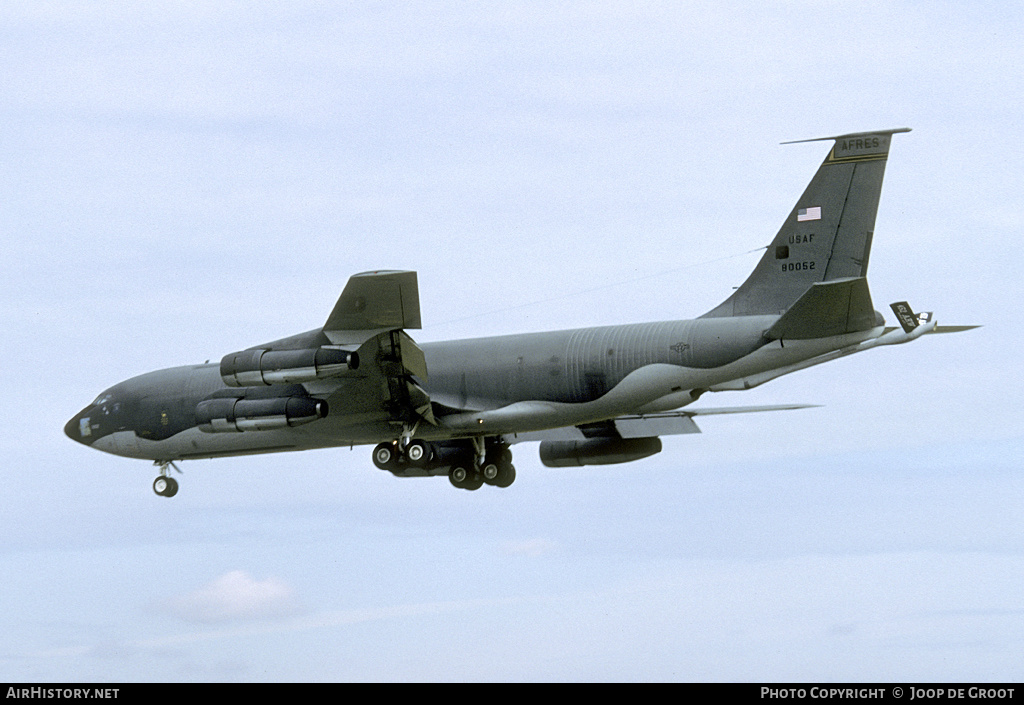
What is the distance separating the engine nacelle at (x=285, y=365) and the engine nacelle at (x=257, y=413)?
5.45 feet

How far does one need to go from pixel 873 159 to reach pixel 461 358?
9557mm

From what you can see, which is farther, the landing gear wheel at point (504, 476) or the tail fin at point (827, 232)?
the landing gear wheel at point (504, 476)

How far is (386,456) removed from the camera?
1187 inches

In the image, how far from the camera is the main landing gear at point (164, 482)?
32.7 metres

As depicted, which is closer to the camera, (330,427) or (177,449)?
(330,427)

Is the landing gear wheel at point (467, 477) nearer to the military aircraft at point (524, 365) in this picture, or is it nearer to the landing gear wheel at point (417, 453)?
the military aircraft at point (524, 365)

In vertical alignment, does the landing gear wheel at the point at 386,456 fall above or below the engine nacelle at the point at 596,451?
below

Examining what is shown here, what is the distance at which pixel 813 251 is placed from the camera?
27.6m

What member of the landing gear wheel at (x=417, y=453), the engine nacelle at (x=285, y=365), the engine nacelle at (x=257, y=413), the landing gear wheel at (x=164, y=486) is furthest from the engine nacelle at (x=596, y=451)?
the landing gear wheel at (x=164, y=486)

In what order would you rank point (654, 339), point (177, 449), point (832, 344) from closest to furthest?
point (832, 344) → point (654, 339) → point (177, 449)

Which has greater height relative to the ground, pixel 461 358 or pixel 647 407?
pixel 461 358

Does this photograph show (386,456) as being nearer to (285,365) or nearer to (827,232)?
(285,365)
